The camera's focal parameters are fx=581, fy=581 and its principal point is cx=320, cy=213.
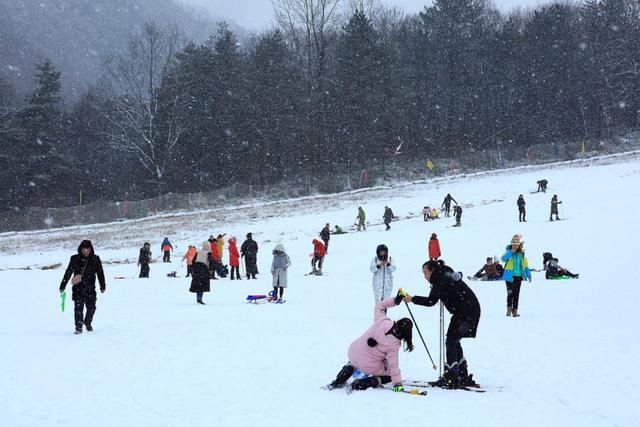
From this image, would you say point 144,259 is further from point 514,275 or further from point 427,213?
point 427,213

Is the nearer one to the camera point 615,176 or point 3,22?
point 615,176

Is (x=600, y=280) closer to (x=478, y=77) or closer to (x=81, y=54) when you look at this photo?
(x=478, y=77)

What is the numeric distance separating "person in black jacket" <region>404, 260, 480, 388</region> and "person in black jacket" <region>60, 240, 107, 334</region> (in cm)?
664

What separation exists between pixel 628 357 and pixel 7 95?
7847cm

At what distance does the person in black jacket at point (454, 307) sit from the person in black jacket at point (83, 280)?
6637mm

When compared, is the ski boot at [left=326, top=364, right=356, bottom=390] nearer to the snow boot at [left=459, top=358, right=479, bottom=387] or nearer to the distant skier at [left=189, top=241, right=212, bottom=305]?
the snow boot at [left=459, top=358, right=479, bottom=387]

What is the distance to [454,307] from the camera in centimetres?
706

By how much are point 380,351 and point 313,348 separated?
9.13 ft

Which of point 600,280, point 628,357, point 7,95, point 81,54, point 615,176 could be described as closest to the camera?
point 628,357


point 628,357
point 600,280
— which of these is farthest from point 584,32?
point 628,357

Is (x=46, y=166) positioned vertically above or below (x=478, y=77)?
below

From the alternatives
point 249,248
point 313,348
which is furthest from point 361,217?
point 313,348

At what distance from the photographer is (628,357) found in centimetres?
880

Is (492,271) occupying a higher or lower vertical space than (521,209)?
lower
